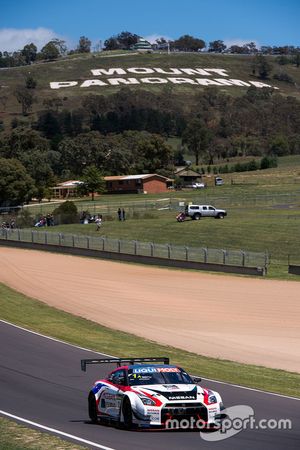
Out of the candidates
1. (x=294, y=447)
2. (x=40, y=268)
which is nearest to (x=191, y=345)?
(x=294, y=447)

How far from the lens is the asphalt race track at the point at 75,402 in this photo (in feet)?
47.4

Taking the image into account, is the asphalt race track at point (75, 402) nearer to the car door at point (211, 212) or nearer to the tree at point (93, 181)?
the car door at point (211, 212)

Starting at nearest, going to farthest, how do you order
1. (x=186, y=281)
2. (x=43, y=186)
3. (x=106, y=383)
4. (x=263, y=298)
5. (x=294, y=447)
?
(x=294, y=447) → (x=106, y=383) → (x=263, y=298) → (x=186, y=281) → (x=43, y=186)

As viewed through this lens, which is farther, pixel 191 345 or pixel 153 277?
pixel 153 277

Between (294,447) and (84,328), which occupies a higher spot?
(294,447)

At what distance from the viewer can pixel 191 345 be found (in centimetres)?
2966

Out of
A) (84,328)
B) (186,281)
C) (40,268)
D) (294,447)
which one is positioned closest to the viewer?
(294,447)

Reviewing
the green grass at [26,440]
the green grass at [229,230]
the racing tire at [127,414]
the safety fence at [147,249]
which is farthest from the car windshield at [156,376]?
the safety fence at [147,249]

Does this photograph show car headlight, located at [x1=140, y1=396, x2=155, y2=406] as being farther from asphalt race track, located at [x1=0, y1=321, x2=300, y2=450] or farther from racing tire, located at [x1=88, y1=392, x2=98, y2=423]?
racing tire, located at [x1=88, y1=392, x2=98, y2=423]

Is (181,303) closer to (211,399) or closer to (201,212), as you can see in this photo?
(211,399)

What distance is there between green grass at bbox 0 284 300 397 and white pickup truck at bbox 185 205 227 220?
37225mm

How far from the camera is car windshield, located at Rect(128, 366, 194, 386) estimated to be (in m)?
15.9

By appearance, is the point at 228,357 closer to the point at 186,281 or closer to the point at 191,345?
the point at 191,345

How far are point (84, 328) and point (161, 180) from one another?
97800mm
